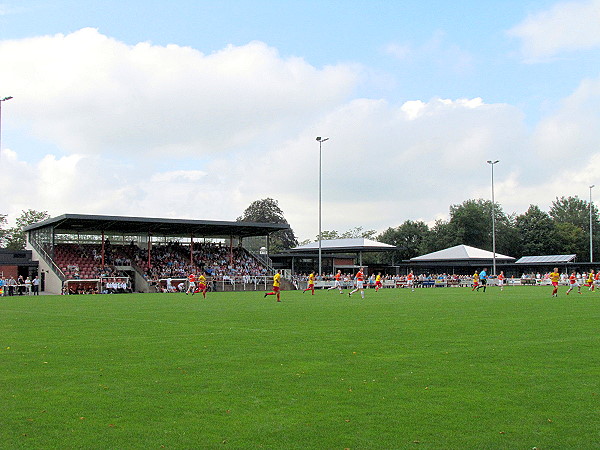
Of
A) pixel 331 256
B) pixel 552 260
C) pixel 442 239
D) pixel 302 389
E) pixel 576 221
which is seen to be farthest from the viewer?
pixel 576 221

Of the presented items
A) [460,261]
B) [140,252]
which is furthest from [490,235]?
[140,252]

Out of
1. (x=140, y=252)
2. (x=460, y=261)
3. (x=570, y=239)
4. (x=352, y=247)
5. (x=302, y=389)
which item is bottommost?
(x=302, y=389)

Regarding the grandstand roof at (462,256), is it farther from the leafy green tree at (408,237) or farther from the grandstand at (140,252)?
the grandstand at (140,252)

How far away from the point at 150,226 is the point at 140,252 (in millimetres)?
3119

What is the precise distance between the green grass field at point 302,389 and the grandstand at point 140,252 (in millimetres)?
42972

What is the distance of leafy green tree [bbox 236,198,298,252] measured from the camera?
128 meters

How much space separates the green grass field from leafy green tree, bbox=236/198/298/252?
112 m

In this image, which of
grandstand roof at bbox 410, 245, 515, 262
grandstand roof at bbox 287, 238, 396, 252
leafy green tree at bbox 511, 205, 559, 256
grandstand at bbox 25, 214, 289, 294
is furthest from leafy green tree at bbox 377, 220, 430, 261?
grandstand at bbox 25, 214, 289, 294

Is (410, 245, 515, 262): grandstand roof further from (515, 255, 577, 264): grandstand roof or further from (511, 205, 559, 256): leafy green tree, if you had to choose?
(511, 205, 559, 256): leafy green tree

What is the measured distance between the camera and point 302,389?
29.5 ft

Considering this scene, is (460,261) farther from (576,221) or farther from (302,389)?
(302,389)

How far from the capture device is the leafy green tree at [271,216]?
422ft

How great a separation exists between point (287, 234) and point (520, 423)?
126356mm

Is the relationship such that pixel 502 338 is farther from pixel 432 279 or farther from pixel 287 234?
pixel 287 234
